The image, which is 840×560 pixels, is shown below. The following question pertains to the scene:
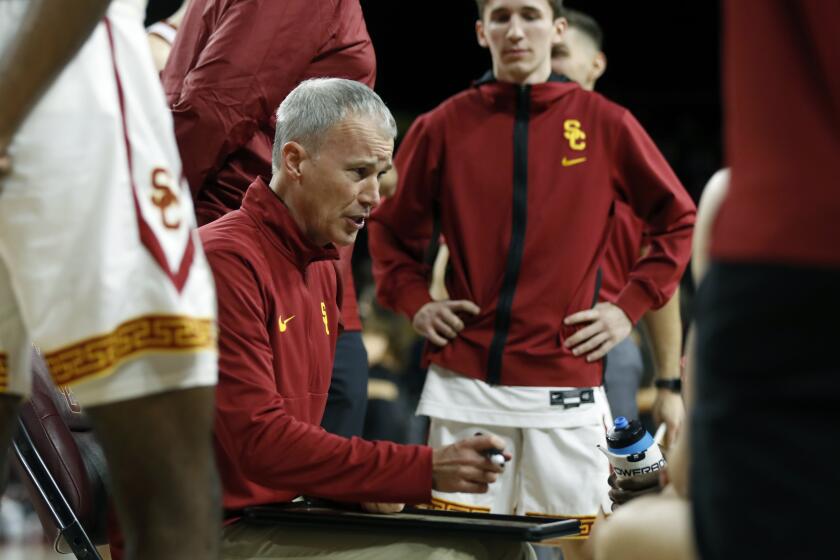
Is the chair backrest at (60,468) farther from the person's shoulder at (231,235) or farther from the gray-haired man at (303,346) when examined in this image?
the person's shoulder at (231,235)

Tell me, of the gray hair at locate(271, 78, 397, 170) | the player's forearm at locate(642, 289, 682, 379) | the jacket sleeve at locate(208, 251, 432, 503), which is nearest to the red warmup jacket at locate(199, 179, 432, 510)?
the jacket sleeve at locate(208, 251, 432, 503)

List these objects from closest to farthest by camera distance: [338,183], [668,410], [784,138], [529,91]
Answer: [784,138] < [338,183] < [529,91] < [668,410]

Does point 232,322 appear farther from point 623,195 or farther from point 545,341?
point 623,195

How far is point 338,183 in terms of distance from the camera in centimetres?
264

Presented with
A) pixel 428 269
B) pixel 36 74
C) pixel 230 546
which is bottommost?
pixel 230 546

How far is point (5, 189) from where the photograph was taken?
1.56 meters

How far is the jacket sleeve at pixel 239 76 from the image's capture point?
2.79 m

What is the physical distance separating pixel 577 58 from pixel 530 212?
1217 mm

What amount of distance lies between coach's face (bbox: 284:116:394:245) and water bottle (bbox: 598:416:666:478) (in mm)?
760

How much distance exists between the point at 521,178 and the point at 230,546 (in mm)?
1513

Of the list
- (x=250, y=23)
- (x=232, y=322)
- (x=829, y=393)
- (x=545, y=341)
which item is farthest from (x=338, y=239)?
(x=829, y=393)

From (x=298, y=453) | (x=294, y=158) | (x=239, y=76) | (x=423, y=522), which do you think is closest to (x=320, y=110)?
(x=294, y=158)

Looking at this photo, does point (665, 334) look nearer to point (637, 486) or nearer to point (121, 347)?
point (637, 486)

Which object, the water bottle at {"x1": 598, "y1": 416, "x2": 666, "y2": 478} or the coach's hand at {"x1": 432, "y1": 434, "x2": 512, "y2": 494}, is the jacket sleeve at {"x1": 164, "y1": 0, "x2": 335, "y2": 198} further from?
the water bottle at {"x1": 598, "y1": 416, "x2": 666, "y2": 478}
